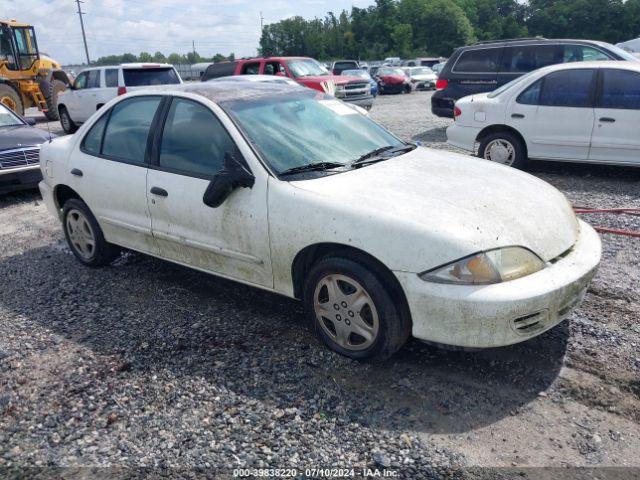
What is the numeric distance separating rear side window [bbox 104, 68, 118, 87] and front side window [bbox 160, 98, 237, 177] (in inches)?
439

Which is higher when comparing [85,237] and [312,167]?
[312,167]

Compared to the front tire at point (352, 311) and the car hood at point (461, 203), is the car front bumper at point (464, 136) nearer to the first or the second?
the car hood at point (461, 203)

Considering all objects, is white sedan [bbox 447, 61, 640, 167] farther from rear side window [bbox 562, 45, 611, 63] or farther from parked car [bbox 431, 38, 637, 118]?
rear side window [bbox 562, 45, 611, 63]

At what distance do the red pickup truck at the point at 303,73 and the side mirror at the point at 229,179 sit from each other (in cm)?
1213

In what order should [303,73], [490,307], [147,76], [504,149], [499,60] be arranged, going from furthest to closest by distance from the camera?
1. [303,73]
2. [147,76]
3. [499,60]
4. [504,149]
5. [490,307]

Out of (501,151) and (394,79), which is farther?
(394,79)

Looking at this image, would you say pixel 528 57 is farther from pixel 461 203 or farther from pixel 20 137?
pixel 20 137

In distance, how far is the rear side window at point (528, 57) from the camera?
1016 cm

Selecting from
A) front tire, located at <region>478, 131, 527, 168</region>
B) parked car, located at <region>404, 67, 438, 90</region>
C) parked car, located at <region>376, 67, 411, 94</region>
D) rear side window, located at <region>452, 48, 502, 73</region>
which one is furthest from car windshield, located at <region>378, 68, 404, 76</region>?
front tire, located at <region>478, 131, 527, 168</region>

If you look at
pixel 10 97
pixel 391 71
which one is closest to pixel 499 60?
pixel 10 97

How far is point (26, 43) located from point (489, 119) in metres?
15.8

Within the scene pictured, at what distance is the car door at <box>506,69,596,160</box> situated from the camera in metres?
7.43

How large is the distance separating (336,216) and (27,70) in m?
17.9

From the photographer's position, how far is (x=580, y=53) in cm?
984
